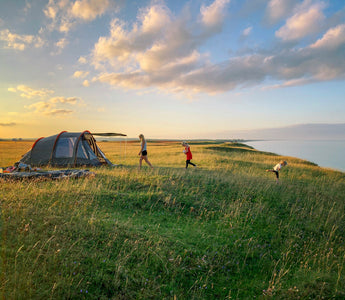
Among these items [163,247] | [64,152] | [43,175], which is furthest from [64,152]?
[163,247]

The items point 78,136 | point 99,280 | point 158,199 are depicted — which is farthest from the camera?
point 78,136

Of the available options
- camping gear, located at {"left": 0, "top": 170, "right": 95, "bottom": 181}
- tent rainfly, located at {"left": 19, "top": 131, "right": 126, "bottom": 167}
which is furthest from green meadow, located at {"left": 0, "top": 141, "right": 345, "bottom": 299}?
tent rainfly, located at {"left": 19, "top": 131, "right": 126, "bottom": 167}

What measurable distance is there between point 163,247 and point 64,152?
1490 centimetres

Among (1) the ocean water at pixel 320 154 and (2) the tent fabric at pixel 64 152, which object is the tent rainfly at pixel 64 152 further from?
(1) the ocean water at pixel 320 154

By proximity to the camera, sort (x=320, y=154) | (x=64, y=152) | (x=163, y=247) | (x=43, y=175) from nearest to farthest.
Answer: (x=163, y=247) < (x=43, y=175) < (x=64, y=152) < (x=320, y=154)

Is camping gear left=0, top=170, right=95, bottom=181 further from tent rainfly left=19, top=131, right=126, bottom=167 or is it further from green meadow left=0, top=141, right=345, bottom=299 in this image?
tent rainfly left=19, top=131, right=126, bottom=167

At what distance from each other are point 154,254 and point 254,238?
3.44 metres

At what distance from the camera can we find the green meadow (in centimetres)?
430

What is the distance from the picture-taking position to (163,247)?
5.54 meters

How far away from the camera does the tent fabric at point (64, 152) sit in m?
17.4

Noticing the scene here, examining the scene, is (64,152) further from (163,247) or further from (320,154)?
(320,154)

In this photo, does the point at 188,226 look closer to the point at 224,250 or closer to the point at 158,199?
the point at 224,250

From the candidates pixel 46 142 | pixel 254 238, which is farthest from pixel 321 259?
pixel 46 142

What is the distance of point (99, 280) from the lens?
429 centimetres
